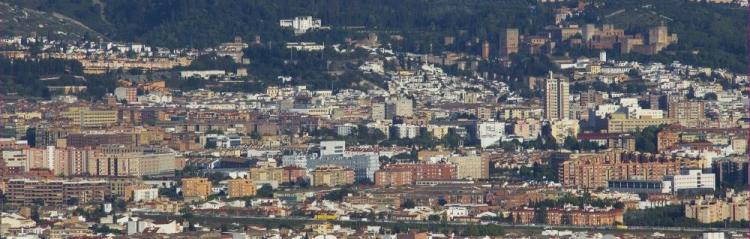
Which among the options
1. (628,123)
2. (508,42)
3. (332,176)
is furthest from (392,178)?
(508,42)

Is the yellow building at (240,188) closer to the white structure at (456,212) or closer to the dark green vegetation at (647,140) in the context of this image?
the white structure at (456,212)

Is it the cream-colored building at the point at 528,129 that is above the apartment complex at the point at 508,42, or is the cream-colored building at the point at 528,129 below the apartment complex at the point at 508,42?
below

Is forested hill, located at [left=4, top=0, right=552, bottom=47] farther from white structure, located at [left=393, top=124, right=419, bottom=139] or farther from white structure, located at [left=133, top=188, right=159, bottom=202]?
white structure, located at [left=133, top=188, right=159, bottom=202]

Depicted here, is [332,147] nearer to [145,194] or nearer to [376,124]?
[376,124]

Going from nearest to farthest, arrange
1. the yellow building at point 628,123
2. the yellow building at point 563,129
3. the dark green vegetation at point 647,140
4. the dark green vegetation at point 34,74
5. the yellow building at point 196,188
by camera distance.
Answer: the yellow building at point 196,188 < the dark green vegetation at point 647,140 < the yellow building at point 563,129 < the yellow building at point 628,123 < the dark green vegetation at point 34,74

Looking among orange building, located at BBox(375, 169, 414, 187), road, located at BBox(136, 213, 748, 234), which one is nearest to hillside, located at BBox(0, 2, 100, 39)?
orange building, located at BBox(375, 169, 414, 187)

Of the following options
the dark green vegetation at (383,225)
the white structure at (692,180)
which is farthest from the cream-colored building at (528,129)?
the dark green vegetation at (383,225)

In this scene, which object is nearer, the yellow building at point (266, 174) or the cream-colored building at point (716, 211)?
the cream-colored building at point (716, 211)
